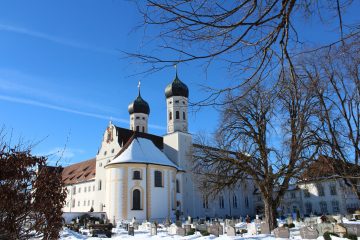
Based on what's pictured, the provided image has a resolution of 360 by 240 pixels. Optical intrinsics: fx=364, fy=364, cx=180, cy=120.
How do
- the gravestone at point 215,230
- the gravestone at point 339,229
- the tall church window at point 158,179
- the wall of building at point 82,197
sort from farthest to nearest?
1. the wall of building at point 82,197
2. the tall church window at point 158,179
3. the gravestone at point 215,230
4. the gravestone at point 339,229

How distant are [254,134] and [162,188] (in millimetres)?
22459

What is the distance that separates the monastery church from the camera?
41031 millimetres

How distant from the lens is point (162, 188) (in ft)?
140

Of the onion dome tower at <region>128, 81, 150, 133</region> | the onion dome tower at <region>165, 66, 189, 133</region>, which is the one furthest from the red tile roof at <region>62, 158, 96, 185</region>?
the onion dome tower at <region>165, 66, 189, 133</region>

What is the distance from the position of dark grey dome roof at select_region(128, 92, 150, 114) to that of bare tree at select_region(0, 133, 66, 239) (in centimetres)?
5111

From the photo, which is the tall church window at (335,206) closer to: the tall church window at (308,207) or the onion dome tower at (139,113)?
the tall church window at (308,207)

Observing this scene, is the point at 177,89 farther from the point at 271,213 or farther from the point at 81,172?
the point at 271,213

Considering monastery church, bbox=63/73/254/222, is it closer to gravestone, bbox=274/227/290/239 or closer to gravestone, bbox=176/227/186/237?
gravestone, bbox=176/227/186/237

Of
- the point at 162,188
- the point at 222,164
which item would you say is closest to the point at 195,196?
the point at 162,188

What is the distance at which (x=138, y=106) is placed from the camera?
59344 millimetres

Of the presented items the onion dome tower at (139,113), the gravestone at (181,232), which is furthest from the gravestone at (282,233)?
the onion dome tower at (139,113)

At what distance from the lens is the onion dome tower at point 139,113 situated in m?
58.8

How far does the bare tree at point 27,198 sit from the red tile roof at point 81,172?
4782cm

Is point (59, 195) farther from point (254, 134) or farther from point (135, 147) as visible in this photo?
point (135, 147)
